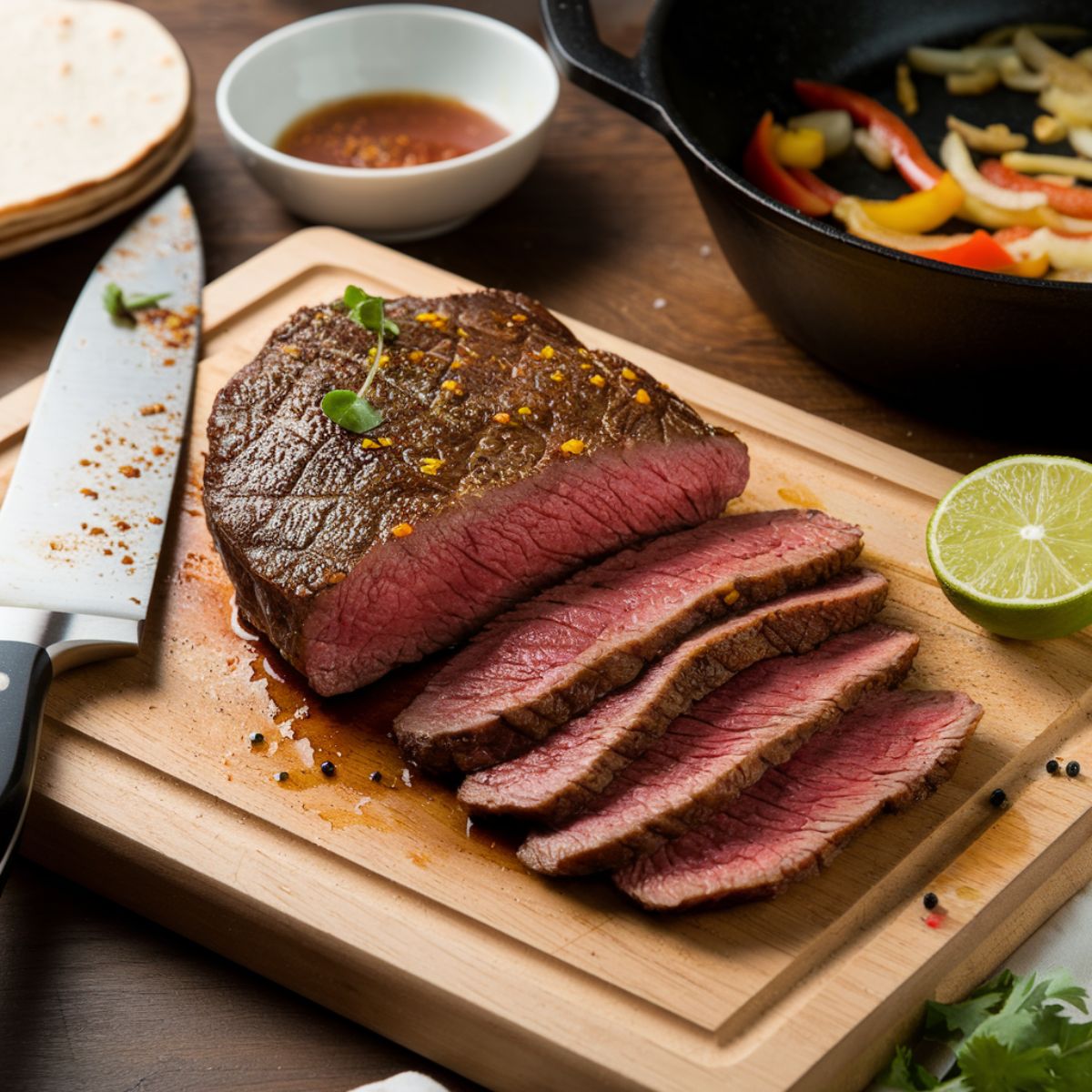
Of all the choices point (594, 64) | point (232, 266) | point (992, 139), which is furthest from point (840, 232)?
point (232, 266)

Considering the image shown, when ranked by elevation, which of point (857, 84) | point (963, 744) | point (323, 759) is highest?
point (857, 84)

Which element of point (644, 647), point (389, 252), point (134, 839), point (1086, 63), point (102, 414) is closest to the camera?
point (134, 839)

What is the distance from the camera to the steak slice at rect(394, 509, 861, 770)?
10.0 feet

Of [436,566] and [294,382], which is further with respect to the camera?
[294,382]

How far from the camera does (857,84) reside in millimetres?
5184

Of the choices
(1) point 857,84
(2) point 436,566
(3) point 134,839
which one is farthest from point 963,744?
(1) point 857,84

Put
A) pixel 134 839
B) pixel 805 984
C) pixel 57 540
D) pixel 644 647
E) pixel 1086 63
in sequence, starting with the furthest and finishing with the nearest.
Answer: pixel 1086 63 < pixel 57 540 < pixel 644 647 < pixel 134 839 < pixel 805 984

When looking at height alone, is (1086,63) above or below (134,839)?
above

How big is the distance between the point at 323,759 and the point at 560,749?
1.78ft

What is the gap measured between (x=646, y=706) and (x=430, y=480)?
761 mm

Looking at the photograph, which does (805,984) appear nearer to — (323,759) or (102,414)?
(323,759)

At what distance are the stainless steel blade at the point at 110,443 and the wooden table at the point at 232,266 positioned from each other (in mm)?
554

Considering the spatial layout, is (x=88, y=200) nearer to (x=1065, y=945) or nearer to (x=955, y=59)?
(x=955, y=59)

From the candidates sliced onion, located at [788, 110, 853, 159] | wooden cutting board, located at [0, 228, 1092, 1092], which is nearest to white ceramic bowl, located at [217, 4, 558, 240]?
sliced onion, located at [788, 110, 853, 159]
